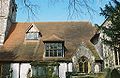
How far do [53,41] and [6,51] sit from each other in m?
5.86

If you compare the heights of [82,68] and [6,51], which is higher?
[6,51]

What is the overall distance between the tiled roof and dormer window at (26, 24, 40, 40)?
58 cm

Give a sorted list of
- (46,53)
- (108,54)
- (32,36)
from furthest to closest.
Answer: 1. (32,36)
2. (46,53)
3. (108,54)

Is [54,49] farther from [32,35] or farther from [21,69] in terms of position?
[21,69]

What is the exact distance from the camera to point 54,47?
26.8 meters

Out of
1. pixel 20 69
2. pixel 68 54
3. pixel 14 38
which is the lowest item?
pixel 20 69

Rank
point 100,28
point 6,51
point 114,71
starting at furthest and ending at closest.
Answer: point 6,51 < point 100,28 < point 114,71

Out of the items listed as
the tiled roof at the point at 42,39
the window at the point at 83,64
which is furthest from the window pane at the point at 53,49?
the window at the point at 83,64

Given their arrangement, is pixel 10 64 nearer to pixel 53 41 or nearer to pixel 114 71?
pixel 53 41

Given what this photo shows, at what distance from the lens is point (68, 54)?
26.3 m

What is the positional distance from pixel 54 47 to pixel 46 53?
3.86 feet

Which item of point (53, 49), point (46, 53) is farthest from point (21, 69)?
point (53, 49)

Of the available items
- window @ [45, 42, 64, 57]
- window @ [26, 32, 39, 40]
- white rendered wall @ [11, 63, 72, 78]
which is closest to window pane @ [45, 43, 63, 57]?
window @ [45, 42, 64, 57]

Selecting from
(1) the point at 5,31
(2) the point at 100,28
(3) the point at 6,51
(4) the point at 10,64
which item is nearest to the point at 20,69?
(4) the point at 10,64
